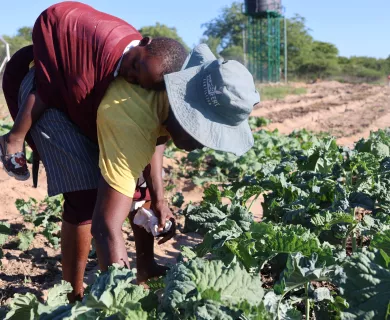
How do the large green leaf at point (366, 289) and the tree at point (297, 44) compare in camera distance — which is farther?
the tree at point (297, 44)

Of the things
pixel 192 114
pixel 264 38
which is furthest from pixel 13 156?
pixel 264 38

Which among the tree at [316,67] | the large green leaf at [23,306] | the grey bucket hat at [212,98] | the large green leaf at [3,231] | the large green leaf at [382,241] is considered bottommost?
the tree at [316,67]

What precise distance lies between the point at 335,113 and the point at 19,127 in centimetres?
1702

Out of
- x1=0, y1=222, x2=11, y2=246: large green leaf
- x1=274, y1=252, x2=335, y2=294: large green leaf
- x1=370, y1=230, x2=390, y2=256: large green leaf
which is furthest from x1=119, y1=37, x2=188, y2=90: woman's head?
x1=0, y1=222, x2=11, y2=246: large green leaf

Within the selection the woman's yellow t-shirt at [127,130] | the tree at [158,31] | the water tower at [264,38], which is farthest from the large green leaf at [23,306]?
the tree at [158,31]

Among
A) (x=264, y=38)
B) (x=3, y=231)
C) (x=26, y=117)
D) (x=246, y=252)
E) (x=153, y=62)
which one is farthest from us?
(x=264, y=38)

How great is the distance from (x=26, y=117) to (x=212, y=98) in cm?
96

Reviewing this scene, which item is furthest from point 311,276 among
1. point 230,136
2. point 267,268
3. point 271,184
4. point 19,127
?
point 271,184

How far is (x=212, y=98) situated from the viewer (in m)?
2.08

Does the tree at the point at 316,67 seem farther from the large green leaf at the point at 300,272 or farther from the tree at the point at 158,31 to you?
the large green leaf at the point at 300,272

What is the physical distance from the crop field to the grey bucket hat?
0.47 m

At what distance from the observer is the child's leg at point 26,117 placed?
2.55 metres

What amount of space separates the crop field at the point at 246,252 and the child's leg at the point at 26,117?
715mm

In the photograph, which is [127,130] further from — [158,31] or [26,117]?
[158,31]
